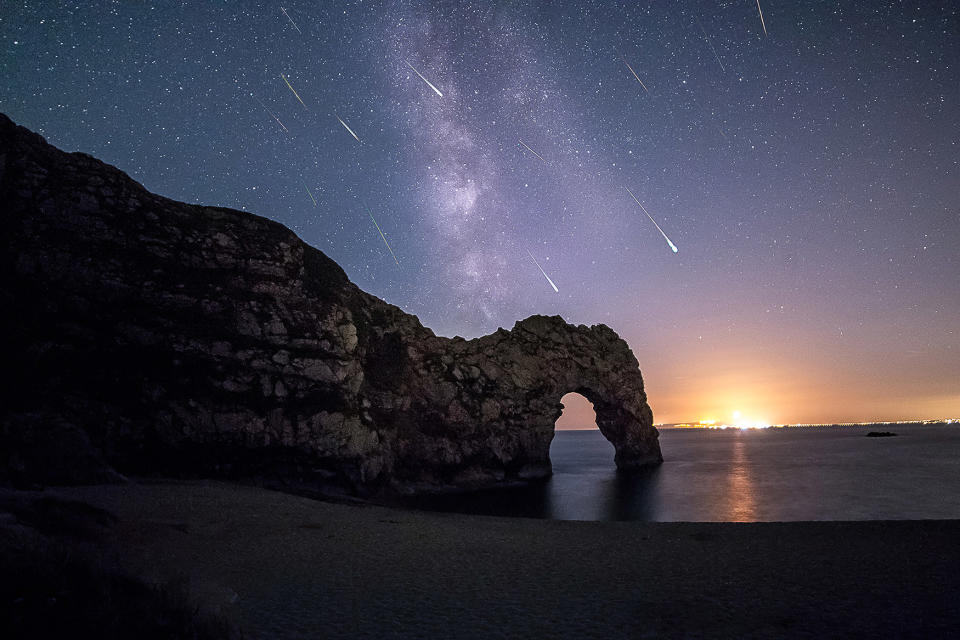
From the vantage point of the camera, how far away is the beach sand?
7.38 metres

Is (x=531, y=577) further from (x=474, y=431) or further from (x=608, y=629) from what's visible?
(x=474, y=431)

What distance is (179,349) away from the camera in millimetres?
27422

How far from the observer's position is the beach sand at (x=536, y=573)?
290 inches

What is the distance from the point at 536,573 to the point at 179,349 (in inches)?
1000

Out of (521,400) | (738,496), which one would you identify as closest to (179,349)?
(521,400)

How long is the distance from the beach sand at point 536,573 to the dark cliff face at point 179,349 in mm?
9679

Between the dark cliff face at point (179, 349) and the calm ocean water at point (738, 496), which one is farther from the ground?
the dark cliff face at point (179, 349)

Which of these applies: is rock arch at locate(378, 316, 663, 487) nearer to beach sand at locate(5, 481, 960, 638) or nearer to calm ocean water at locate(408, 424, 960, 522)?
calm ocean water at locate(408, 424, 960, 522)

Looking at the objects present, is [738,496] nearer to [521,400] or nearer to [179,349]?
[521,400]

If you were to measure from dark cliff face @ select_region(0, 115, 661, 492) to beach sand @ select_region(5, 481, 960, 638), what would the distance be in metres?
9.68

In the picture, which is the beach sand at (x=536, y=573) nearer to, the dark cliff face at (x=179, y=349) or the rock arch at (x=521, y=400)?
the dark cliff face at (x=179, y=349)

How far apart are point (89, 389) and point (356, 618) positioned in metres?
25.2

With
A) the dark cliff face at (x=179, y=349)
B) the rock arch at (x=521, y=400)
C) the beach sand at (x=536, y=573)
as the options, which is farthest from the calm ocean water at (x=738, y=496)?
the beach sand at (x=536, y=573)

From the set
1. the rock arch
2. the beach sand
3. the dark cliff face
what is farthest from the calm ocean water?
the beach sand
